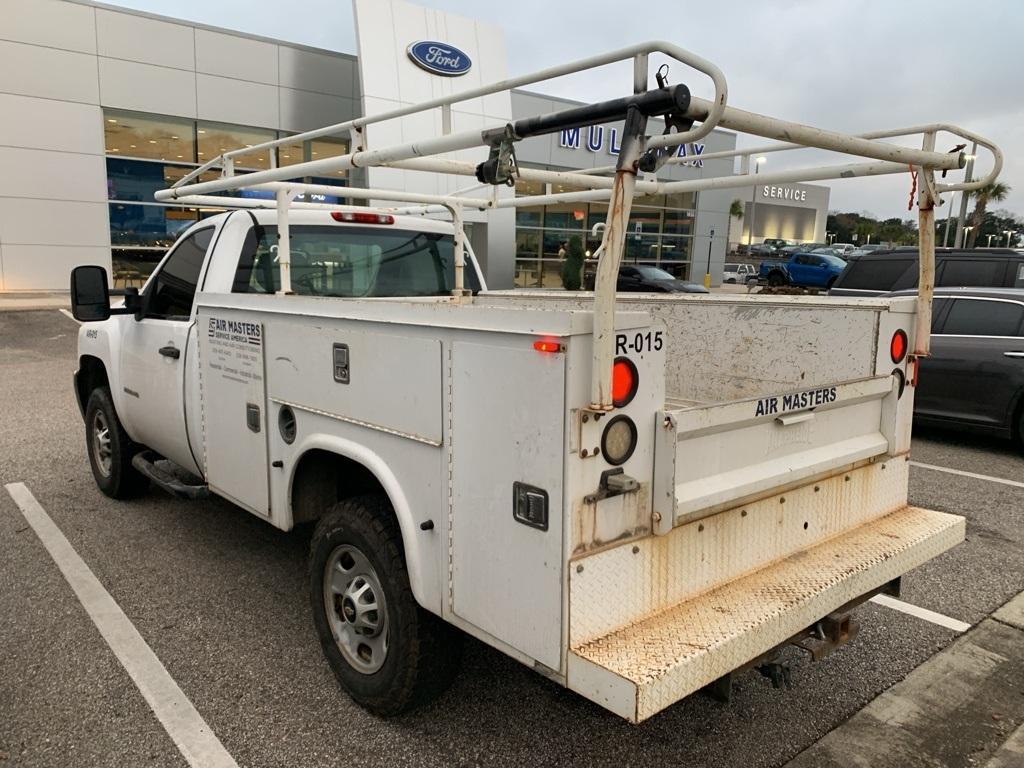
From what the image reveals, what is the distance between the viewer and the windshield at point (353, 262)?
4.02 m

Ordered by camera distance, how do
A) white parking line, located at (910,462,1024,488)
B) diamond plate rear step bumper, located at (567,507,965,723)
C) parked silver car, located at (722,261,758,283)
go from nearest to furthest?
diamond plate rear step bumper, located at (567,507,965,723) < white parking line, located at (910,462,1024,488) < parked silver car, located at (722,261,758,283)

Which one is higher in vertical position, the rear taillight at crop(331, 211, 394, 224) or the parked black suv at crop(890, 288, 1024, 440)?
the rear taillight at crop(331, 211, 394, 224)

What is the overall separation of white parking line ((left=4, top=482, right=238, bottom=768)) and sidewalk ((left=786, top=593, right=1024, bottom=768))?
2.18 metres

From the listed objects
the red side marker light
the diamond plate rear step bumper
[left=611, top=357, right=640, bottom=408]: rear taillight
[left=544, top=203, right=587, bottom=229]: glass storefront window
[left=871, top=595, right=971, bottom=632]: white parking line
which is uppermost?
[left=544, top=203, right=587, bottom=229]: glass storefront window

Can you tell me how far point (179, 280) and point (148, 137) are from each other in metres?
19.5

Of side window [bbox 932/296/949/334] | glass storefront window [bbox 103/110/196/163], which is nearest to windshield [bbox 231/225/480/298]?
side window [bbox 932/296/949/334]

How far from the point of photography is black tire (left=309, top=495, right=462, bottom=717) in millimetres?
2689

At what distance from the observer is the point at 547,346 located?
2.07m

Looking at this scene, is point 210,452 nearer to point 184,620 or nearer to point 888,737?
point 184,620

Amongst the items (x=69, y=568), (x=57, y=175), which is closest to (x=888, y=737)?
(x=69, y=568)

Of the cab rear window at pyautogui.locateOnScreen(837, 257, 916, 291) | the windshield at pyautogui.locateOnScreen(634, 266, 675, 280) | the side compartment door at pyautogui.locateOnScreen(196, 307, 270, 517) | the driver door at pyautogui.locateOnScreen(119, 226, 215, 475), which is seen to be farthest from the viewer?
the windshield at pyautogui.locateOnScreen(634, 266, 675, 280)

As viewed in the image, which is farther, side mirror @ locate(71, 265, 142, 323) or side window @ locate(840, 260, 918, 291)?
side window @ locate(840, 260, 918, 291)

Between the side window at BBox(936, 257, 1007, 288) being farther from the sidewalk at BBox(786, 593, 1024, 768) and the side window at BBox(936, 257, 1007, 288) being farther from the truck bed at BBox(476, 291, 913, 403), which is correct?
the truck bed at BBox(476, 291, 913, 403)

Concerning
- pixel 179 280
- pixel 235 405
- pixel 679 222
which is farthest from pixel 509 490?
pixel 679 222
